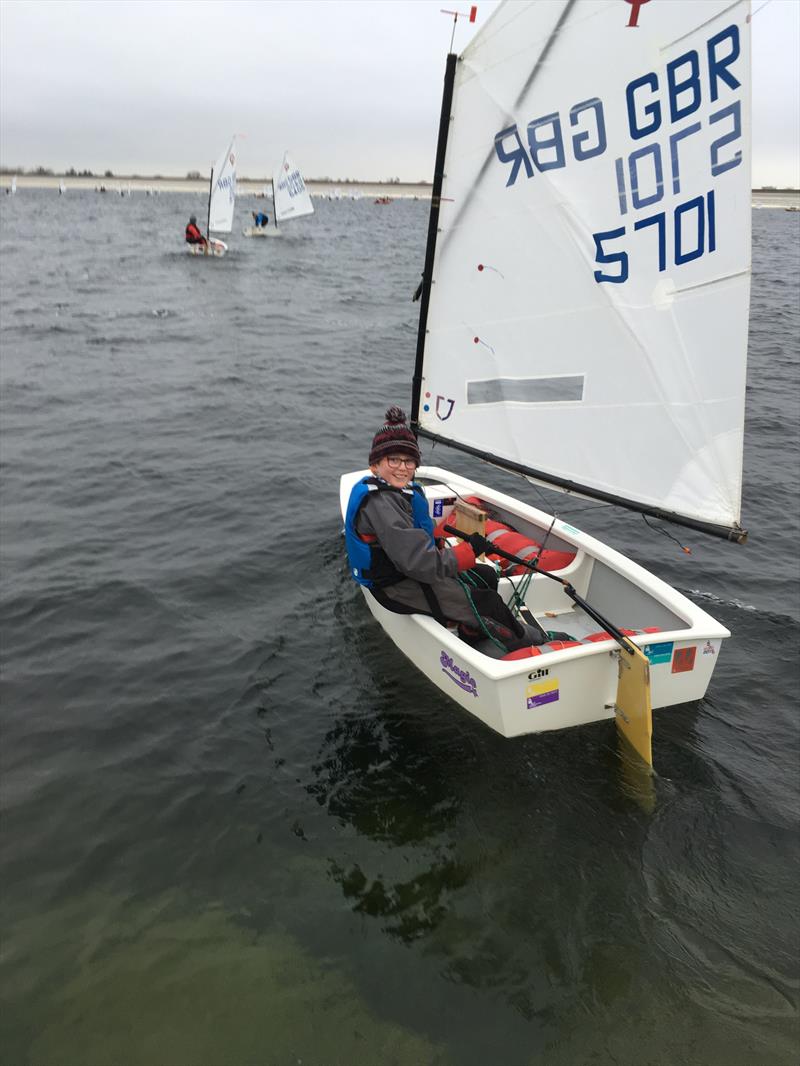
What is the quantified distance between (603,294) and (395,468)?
1873 mm

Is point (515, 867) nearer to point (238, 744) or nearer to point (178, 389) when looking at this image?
point (238, 744)

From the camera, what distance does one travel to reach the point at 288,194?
44.4 m

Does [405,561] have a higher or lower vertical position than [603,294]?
lower

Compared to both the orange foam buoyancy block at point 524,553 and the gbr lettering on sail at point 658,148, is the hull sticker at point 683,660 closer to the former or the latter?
the orange foam buoyancy block at point 524,553

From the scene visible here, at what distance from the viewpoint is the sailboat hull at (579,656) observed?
4.67m

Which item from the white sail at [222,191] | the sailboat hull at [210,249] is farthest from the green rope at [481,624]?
the sailboat hull at [210,249]

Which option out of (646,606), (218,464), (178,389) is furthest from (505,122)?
(178,389)

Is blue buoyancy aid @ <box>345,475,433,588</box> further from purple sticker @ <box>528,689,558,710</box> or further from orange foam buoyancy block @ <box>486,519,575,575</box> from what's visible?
orange foam buoyancy block @ <box>486,519,575,575</box>

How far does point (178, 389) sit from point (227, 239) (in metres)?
35.9

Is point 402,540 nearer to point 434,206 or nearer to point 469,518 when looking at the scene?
point 469,518

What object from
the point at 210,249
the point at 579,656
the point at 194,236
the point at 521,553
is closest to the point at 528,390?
the point at 521,553

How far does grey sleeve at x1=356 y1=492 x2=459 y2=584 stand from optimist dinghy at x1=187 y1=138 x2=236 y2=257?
106 ft

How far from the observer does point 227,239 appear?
150 ft

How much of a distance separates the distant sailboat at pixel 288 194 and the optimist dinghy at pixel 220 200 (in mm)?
7534
